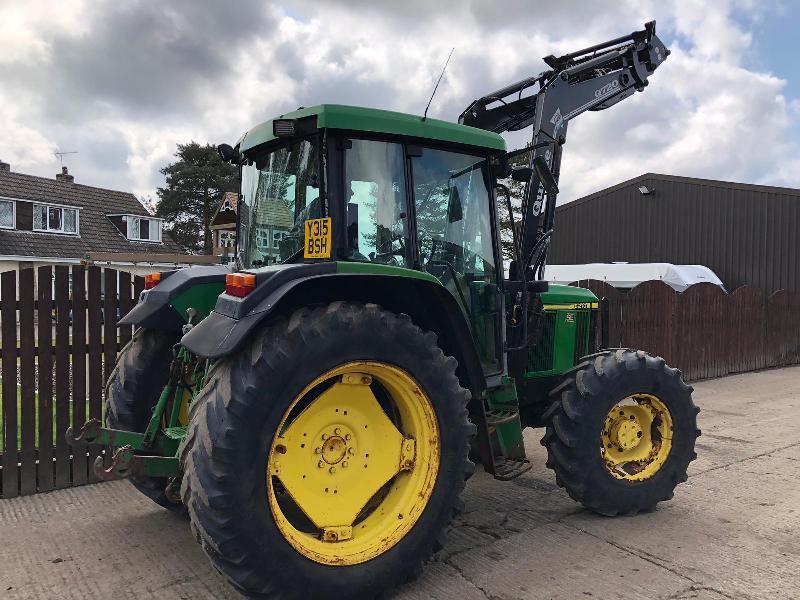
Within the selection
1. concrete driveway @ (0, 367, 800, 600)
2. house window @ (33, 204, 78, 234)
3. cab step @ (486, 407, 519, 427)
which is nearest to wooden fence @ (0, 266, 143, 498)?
concrete driveway @ (0, 367, 800, 600)

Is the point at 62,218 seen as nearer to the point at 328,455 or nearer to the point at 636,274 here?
the point at 636,274

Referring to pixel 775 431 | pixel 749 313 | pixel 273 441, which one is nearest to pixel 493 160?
pixel 273 441

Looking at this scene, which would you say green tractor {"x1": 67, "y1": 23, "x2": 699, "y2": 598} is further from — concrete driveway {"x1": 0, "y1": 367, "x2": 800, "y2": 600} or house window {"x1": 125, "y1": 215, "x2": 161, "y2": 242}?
house window {"x1": 125, "y1": 215, "x2": 161, "y2": 242}

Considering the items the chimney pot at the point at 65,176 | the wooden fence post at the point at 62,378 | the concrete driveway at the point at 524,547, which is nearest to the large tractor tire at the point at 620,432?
the concrete driveway at the point at 524,547

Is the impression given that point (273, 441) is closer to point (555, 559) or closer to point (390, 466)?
point (390, 466)

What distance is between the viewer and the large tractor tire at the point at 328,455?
277cm

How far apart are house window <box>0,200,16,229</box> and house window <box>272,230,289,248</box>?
90.7 feet

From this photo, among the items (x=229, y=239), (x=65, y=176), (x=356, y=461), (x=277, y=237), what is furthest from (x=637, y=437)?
(x=65, y=176)

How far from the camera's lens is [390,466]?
3.37 meters

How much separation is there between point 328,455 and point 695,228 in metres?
20.6

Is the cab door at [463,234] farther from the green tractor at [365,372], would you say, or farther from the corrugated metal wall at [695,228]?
the corrugated metal wall at [695,228]

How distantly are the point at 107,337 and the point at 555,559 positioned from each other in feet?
12.4

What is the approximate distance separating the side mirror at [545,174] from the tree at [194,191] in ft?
114

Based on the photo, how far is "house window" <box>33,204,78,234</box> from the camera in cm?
2800
